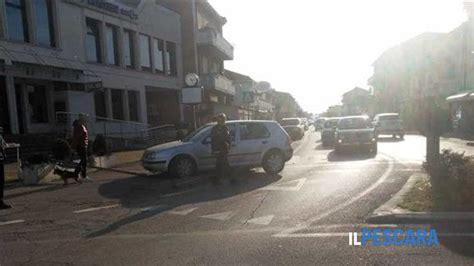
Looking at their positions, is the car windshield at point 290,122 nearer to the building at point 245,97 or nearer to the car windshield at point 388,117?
the car windshield at point 388,117

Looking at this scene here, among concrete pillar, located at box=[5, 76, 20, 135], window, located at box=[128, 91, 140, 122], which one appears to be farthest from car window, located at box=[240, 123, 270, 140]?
window, located at box=[128, 91, 140, 122]

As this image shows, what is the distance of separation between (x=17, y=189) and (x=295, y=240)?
325 inches

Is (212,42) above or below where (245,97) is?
above

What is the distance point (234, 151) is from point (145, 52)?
18270 mm

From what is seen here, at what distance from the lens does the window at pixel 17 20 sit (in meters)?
18.5

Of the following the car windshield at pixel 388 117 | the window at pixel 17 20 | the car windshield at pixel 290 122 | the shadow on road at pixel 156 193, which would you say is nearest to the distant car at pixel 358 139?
the shadow on road at pixel 156 193

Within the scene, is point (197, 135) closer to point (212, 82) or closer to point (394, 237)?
point (394, 237)

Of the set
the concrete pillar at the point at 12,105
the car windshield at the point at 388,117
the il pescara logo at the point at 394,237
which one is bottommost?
the il pescara logo at the point at 394,237

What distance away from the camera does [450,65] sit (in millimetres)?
48531

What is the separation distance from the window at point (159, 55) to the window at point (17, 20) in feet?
37.3

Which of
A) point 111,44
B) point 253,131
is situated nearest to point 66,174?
point 253,131

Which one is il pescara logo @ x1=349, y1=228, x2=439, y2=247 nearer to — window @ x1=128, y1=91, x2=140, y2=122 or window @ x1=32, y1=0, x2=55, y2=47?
window @ x1=32, y1=0, x2=55, y2=47

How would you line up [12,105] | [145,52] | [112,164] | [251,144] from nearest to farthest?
1. [251,144]
2. [112,164]
3. [12,105]
4. [145,52]

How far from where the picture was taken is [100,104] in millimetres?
24688
